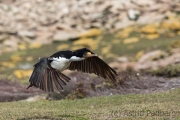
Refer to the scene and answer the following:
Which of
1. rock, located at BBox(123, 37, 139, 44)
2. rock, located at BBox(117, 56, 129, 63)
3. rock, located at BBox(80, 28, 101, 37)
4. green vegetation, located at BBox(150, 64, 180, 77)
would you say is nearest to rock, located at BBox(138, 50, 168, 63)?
rock, located at BBox(117, 56, 129, 63)

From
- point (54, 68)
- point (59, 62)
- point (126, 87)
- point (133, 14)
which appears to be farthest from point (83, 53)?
point (133, 14)

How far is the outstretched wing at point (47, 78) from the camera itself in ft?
33.1

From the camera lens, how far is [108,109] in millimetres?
12234

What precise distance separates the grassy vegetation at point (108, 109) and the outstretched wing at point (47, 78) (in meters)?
1.09

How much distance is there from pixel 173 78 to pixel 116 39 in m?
18.6

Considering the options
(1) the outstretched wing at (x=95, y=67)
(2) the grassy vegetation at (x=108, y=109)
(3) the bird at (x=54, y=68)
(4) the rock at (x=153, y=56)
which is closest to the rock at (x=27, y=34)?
(4) the rock at (x=153, y=56)

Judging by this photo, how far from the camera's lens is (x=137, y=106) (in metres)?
12.3

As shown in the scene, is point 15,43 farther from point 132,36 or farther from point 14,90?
point 14,90

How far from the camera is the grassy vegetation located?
1102 cm

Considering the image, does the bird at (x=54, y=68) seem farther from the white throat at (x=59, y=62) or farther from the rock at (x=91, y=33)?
the rock at (x=91, y=33)

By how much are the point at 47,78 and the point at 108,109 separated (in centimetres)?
264

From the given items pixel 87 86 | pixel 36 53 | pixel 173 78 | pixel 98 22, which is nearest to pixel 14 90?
pixel 87 86

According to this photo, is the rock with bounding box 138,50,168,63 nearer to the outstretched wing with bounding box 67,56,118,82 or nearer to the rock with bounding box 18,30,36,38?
the outstretched wing with bounding box 67,56,118,82

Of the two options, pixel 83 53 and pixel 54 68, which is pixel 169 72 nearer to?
pixel 83 53
